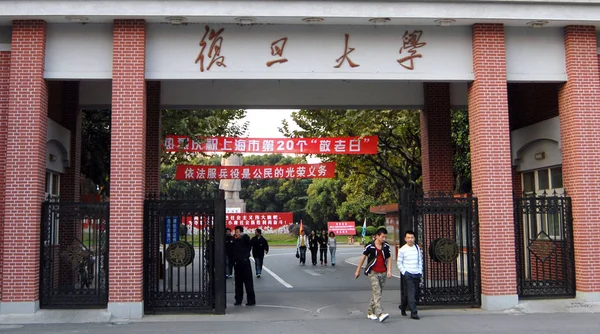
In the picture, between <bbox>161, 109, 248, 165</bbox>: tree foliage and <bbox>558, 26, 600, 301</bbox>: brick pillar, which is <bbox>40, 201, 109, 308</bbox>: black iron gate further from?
<bbox>558, 26, 600, 301</bbox>: brick pillar

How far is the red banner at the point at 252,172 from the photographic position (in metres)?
22.0

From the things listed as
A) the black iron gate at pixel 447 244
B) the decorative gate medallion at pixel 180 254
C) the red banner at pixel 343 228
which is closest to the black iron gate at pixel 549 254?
the black iron gate at pixel 447 244

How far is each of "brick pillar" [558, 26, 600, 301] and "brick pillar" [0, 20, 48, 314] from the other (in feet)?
39.1

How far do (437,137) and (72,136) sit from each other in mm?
10969

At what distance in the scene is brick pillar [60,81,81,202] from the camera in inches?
661

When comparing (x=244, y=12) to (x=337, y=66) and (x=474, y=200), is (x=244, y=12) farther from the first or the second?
(x=474, y=200)

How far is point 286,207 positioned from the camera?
71.1 m

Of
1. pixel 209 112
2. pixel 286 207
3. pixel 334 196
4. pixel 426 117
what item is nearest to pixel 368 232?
A: pixel 334 196

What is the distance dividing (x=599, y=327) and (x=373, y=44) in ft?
24.5

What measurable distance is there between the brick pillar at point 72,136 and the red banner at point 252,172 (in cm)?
518

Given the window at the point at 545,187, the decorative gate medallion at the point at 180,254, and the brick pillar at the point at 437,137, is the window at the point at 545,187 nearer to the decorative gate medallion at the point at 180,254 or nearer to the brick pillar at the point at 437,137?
the brick pillar at the point at 437,137

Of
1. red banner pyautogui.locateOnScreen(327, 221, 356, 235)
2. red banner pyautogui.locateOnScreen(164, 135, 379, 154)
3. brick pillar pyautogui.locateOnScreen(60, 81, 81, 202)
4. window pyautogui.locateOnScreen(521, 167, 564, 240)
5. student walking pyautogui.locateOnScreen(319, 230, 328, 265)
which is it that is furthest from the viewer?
red banner pyautogui.locateOnScreen(327, 221, 356, 235)

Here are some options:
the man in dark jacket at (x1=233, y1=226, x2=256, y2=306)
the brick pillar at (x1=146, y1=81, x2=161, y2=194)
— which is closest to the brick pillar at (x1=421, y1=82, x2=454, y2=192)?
the man in dark jacket at (x1=233, y1=226, x2=256, y2=306)

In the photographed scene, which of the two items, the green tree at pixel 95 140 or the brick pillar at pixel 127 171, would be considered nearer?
the brick pillar at pixel 127 171
